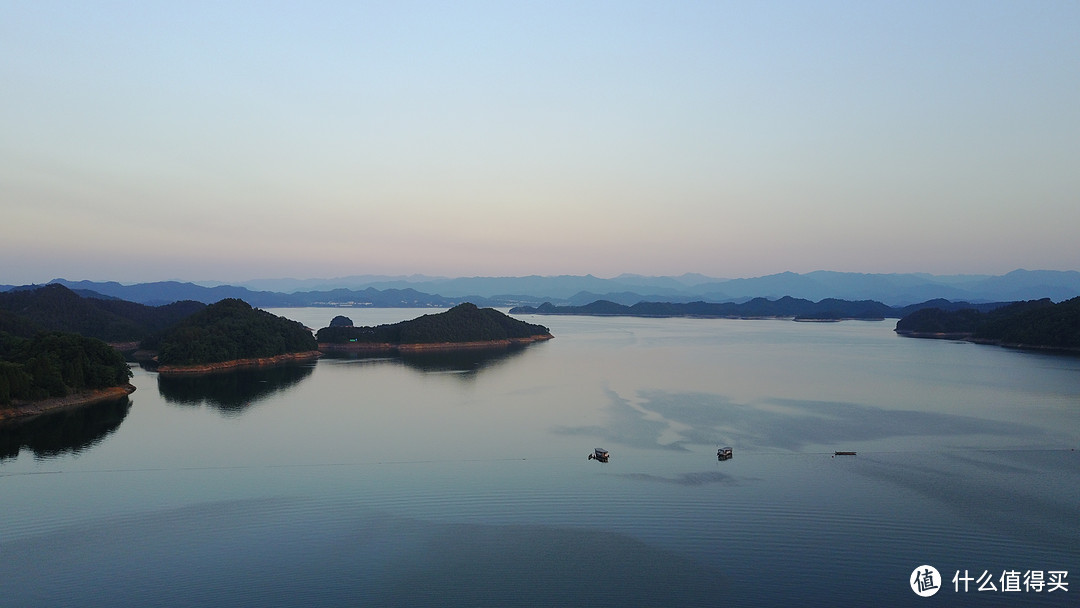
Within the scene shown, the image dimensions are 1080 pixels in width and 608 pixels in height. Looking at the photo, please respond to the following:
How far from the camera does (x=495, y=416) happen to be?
18.1 m

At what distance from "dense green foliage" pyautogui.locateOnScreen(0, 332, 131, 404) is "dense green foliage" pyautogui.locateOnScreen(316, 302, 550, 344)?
19.4 metres

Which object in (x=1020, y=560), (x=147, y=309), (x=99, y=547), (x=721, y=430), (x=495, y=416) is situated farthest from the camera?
(x=147, y=309)

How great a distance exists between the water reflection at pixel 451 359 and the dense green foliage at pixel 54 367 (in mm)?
11901

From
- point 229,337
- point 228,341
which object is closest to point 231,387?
point 228,341

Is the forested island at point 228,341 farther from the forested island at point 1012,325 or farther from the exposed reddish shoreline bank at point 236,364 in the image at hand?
the forested island at point 1012,325

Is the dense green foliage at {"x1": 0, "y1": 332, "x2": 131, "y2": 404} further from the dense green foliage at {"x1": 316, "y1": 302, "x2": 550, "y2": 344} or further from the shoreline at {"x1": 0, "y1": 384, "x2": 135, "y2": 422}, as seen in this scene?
the dense green foliage at {"x1": 316, "y1": 302, "x2": 550, "y2": 344}

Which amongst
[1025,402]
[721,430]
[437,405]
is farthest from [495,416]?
[1025,402]

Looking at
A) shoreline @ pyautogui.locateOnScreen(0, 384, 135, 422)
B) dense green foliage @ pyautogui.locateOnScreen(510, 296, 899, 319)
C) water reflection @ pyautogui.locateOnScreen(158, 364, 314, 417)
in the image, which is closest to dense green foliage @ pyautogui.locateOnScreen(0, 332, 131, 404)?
shoreline @ pyautogui.locateOnScreen(0, 384, 135, 422)

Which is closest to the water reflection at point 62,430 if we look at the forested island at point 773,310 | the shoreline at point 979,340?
the shoreline at point 979,340

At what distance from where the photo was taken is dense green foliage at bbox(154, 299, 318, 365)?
28.4 metres

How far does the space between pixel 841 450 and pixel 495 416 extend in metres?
8.80

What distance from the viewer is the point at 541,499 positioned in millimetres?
10445

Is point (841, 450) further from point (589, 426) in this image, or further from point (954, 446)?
point (589, 426)

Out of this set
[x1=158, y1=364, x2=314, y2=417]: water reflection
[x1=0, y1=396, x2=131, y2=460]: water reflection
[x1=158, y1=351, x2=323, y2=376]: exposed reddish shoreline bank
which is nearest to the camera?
[x1=0, y1=396, x2=131, y2=460]: water reflection
